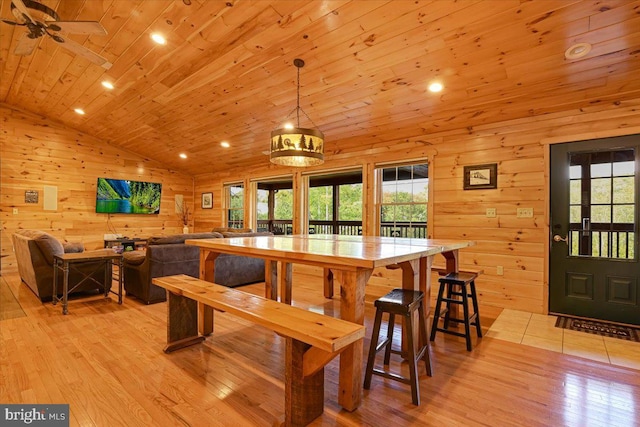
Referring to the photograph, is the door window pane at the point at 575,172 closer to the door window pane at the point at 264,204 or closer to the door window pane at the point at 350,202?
the door window pane at the point at 350,202

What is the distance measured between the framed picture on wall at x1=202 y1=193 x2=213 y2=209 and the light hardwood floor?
529cm

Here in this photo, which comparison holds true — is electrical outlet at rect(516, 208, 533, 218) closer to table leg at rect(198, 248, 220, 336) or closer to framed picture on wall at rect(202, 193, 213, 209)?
table leg at rect(198, 248, 220, 336)

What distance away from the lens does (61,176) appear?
638cm

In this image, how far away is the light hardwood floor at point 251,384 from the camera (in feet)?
5.57

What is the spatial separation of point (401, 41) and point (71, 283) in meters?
4.74

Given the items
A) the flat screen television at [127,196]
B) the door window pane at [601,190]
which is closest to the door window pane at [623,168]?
the door window pane at [601,190]

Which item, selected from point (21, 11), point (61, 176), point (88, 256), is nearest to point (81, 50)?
point (21, 11)

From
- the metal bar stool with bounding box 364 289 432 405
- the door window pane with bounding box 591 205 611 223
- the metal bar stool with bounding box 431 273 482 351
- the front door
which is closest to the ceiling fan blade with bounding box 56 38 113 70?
the metal bar stool with bounding box 364 289 432 405

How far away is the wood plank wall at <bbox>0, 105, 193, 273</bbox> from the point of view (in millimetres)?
5781

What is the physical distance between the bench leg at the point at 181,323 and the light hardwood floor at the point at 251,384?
101 mm

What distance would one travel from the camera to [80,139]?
661 centimetres

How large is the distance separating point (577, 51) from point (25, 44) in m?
5.01

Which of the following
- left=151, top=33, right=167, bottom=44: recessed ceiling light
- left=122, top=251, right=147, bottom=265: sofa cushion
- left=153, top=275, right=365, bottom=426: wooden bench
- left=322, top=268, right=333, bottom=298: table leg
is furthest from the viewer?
left=322, top=268, right=333, bottom=298: table leg

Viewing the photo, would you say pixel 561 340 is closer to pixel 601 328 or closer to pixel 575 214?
pixel 601 328
